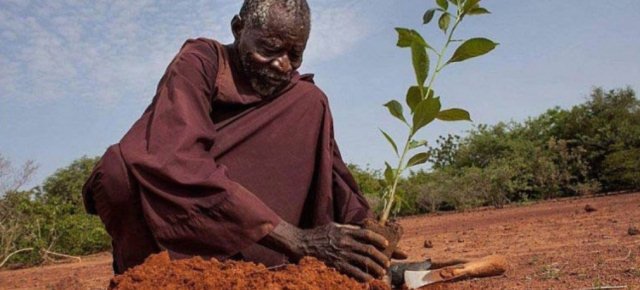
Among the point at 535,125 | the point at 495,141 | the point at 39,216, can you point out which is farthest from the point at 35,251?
the point at 535,125

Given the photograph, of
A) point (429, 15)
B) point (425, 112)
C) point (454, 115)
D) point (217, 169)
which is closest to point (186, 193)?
point (217, 169)

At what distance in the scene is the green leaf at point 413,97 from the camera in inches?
79.5

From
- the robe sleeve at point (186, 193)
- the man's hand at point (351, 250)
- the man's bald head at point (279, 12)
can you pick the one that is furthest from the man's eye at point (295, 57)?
the man's hand at point (351, 250)

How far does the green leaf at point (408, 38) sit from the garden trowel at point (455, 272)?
0.83 metres

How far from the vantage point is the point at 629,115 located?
20266mm

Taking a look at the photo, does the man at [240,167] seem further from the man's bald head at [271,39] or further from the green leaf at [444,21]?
the green leaf at [444,21]

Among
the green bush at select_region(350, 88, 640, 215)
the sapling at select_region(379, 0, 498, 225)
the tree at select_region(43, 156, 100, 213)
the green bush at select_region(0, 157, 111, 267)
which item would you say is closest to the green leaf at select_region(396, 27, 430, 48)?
the sapling at select_region(379, 0, 498, 225)

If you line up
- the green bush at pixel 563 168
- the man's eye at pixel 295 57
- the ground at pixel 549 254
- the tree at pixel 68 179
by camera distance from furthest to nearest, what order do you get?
1. the tree at pixel 68 179
2. the green bush at pixel 563 168
3. the ground at pixel 549 254
4. the man's eye at pixel 295 57

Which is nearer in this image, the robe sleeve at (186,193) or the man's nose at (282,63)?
the robe sleeve at (186,193)

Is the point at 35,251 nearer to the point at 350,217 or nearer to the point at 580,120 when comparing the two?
the point at 350,217

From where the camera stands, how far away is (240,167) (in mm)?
2326

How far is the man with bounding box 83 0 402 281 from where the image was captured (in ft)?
5.74

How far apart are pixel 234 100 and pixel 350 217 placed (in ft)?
2.25

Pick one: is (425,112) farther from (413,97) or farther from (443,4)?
(443,4)
